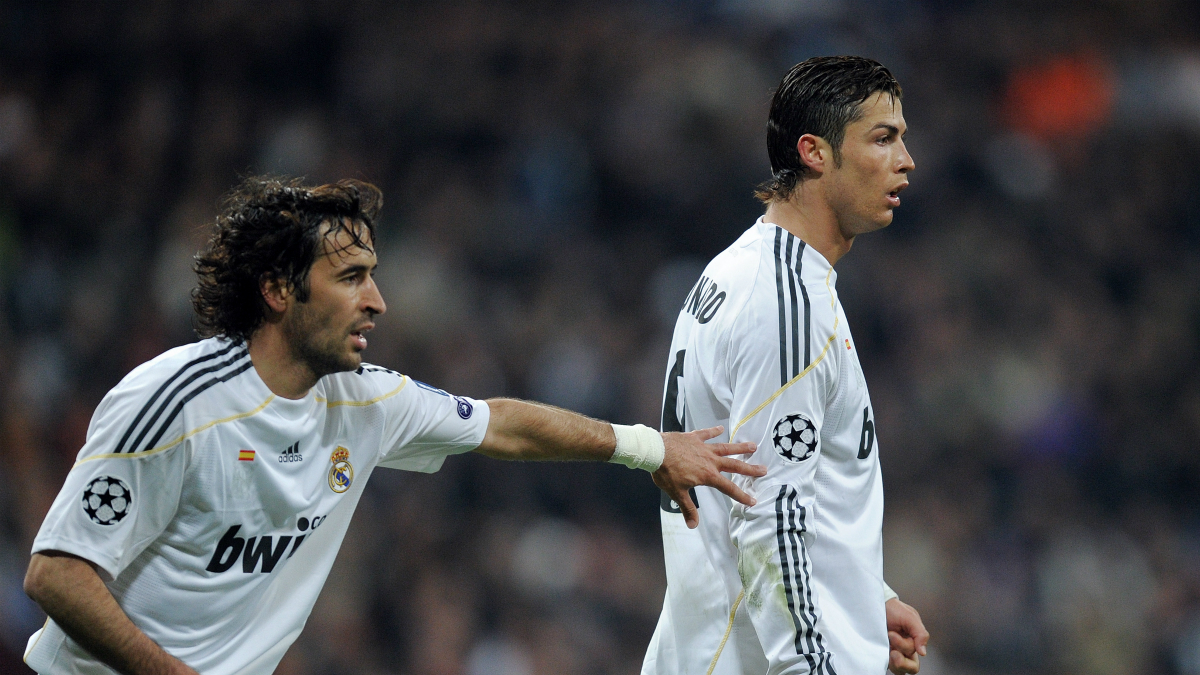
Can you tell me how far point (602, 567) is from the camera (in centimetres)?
880

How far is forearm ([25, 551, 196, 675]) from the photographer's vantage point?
2924 millimetres

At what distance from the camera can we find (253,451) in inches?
127

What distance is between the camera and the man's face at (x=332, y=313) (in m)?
3.31

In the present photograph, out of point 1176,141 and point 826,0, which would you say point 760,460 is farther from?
point 1176,141

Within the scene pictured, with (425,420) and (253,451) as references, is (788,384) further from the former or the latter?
(253,451)

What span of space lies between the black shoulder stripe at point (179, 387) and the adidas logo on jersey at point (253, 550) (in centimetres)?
39

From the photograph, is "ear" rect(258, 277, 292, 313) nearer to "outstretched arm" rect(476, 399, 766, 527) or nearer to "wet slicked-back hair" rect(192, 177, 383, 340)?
"wet slicked-back hair" rect(192, 177, 383, 340)

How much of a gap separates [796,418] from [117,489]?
177cm

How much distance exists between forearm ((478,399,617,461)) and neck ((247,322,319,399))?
2.14 feet

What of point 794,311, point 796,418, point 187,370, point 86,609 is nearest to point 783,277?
point 794,311

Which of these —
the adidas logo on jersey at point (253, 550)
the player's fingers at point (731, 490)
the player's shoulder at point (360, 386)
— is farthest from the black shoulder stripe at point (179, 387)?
the player's fingers at point (731, 490)

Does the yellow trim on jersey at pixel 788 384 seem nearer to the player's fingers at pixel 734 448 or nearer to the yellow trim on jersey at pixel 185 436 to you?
the player's fingers at pixel 734 448

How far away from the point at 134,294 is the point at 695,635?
22.4 feet

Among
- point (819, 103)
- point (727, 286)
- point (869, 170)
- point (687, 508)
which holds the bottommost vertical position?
point (687, 508)
